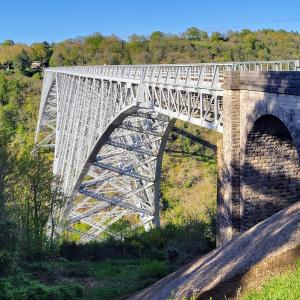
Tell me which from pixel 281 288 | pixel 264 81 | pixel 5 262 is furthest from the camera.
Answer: pixel 5 262

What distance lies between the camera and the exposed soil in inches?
263

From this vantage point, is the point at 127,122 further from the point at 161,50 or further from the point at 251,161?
the point at 161,50

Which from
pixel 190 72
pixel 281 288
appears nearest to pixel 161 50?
pixel 190 72

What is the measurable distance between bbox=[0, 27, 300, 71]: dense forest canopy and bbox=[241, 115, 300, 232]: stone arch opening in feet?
153

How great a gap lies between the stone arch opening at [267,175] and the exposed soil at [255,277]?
4420 millimetres

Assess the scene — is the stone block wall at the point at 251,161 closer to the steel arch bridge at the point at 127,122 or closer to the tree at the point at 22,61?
the steel arch bridge at the point at 127,122

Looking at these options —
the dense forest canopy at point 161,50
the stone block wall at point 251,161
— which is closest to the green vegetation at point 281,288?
the stone block wall at point 251,161

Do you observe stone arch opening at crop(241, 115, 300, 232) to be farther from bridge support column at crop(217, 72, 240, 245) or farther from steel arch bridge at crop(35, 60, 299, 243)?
steel arch bridge at crop(35, 60, 299, 243)

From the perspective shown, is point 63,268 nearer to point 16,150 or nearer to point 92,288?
point 92,288

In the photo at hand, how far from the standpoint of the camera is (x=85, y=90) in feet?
83.4

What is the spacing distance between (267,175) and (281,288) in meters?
6.24

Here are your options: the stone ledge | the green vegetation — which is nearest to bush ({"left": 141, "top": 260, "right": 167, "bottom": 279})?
the stone ledge

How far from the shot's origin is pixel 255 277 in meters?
6.93

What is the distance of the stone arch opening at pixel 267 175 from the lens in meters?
11.3
